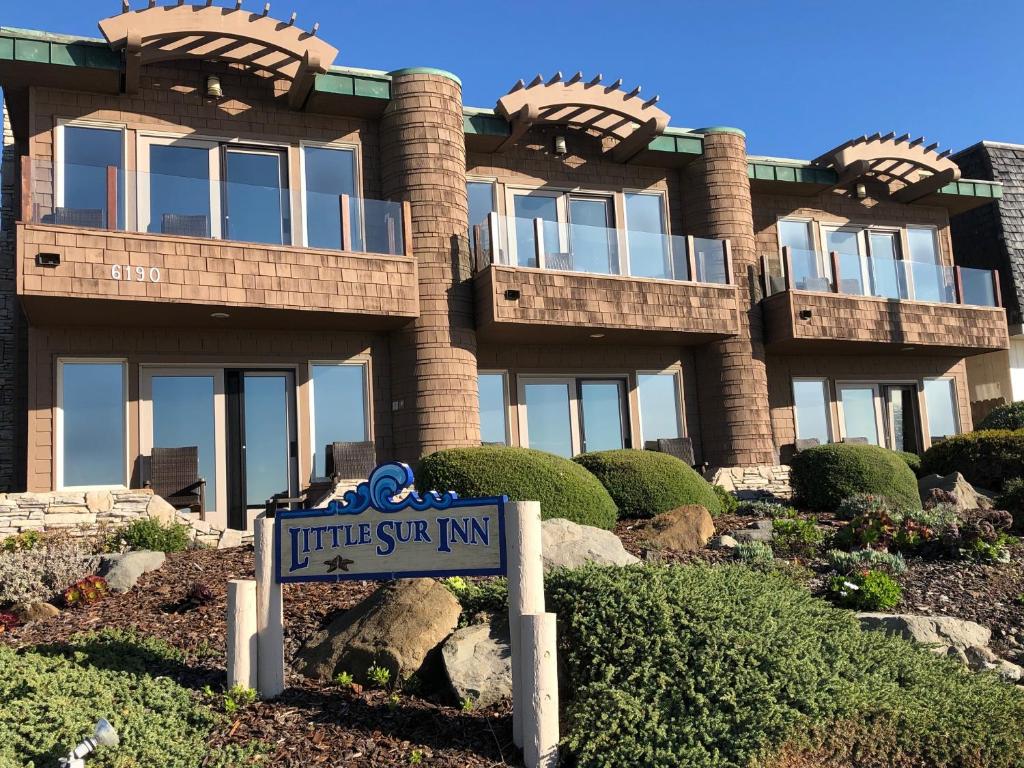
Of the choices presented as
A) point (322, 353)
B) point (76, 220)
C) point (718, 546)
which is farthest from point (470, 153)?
point (718, 546)

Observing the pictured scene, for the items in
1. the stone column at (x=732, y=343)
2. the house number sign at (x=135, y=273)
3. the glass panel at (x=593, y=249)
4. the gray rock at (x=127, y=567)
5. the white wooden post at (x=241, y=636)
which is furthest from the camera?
the stone column at (x=732, y=343)

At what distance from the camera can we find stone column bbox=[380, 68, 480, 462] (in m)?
13.8

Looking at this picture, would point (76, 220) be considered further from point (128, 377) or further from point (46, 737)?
point (46, 737)

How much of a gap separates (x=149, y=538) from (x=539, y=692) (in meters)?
6.94

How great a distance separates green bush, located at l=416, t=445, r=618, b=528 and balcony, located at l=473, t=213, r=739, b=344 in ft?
12.9

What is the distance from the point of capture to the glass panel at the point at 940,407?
65.3 feet

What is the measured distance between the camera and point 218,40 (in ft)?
43.3

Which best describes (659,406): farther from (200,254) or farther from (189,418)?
(200,254)

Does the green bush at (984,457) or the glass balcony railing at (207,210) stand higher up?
the glass balcony railing at (207,210)

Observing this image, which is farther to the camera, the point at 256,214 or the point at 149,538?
the point at 256,214

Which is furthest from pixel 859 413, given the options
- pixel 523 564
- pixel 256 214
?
pixel 523 564

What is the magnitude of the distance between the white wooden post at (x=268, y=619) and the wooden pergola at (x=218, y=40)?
9.42 meters

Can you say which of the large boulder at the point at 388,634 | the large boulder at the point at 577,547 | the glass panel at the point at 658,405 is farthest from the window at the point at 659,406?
the large boulder at the point at 388,634

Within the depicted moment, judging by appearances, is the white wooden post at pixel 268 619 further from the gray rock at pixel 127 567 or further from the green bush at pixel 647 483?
the green bush at pixel 647 483
